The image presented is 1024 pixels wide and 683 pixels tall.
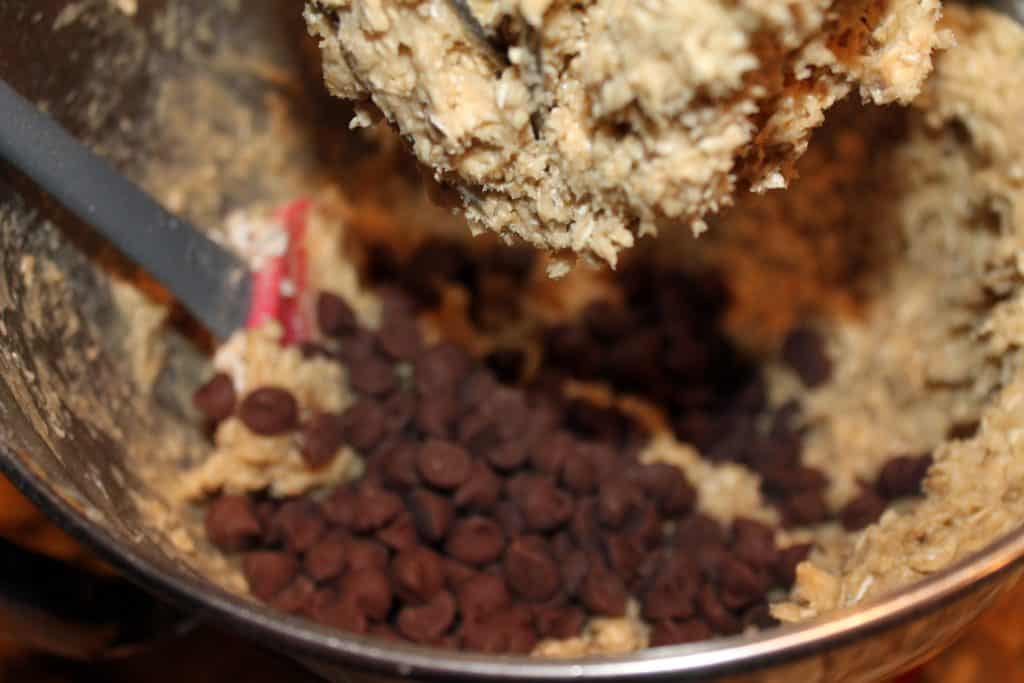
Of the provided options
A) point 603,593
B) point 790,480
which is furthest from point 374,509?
point 790,480

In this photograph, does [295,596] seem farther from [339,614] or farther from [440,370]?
[440,370]

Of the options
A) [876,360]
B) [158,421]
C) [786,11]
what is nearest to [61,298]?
[158,421]

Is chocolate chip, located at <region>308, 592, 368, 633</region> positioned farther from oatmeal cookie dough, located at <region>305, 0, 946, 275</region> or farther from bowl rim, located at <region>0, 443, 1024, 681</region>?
oatmeal cookie dough, located at <region>305, 0, 946, 275</region>

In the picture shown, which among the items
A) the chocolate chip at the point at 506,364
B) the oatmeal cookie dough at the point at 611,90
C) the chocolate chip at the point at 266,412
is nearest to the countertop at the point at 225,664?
the chocolate chip at the point at 266,412

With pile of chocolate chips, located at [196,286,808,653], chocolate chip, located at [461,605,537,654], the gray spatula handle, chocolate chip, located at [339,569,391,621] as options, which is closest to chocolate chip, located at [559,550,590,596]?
pile of chocolate chips, located at [196,286,808,653]

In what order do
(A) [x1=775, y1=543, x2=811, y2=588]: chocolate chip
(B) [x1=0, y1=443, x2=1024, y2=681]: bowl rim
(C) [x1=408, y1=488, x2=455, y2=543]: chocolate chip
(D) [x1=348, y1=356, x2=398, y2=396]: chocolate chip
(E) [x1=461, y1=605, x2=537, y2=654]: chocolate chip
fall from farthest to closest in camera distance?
(D) [x1=348, y1=356, x2=398, y2=396]: chocolate chip < (C) [x1=408, y1=488, x2=455, y2=543]: chocolate chip < (A) [x1=775, y1=543, x2=811, y2=588]: chocolate chip < (E) [x1=461, y1=605, x2=537, y2=654]: chocolate chip < (B) [x1=0, y1=443, x2=1024, y2=681]: bowl rim

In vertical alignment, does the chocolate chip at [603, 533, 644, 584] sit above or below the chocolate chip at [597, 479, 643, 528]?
below

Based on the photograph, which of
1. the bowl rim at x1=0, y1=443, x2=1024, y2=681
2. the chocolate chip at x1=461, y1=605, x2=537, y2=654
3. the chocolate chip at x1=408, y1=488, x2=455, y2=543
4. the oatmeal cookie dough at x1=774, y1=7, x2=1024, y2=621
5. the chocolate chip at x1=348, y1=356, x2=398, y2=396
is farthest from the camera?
the chocolate chip at x1=348, y1=356, x2=398, y2=396
